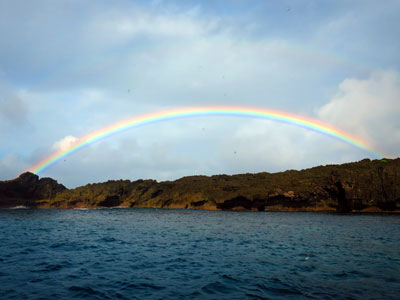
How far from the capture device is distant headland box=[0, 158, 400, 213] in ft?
342

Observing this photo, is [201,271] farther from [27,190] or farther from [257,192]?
[27,190]

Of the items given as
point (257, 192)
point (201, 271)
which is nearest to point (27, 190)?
point (257, 192)

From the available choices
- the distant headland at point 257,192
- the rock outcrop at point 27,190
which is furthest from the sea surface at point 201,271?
the rock outcrop at point 27,190

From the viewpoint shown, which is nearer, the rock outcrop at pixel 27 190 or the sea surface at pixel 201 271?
the sea surface at pixel 201 271

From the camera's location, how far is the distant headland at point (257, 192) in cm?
10426

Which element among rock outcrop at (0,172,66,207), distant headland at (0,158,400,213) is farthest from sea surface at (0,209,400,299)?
rock outcrop at (0,172,66,207)

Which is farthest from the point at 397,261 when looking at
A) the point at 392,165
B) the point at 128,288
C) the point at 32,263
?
the point at 392,165

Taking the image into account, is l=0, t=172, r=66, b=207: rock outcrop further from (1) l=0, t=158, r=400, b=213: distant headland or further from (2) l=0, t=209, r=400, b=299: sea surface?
(2) l=0, t=209, r=400, b=299: sea surface

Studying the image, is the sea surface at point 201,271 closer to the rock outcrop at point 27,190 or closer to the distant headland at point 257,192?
the distant headland at point 257,192

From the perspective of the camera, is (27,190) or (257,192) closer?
(257,192)

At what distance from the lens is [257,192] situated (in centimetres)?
13100

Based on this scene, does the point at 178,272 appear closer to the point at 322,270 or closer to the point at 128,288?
the point at 128,288

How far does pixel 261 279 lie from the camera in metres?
15.5

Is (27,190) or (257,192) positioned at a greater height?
(27,190)
